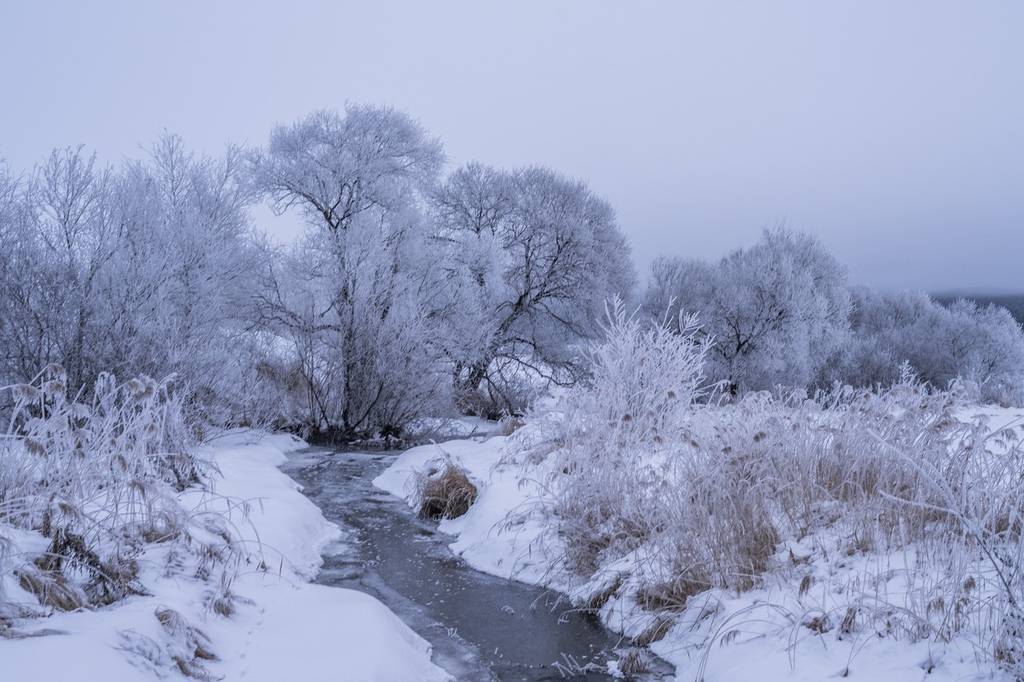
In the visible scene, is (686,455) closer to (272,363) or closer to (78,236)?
(78,236)

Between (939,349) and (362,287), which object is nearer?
(362,287)

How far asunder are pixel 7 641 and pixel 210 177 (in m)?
15.4

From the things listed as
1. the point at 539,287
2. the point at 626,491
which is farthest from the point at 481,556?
the point at 539,287

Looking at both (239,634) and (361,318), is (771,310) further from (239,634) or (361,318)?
(239,634)

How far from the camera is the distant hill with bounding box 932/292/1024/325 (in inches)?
1826

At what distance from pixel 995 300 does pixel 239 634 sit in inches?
2256

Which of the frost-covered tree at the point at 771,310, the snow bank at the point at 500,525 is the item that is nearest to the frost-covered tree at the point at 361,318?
the snow bank at the point at 500,525

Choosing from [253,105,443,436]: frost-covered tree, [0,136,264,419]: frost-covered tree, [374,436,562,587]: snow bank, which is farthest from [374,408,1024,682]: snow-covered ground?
[253,105,443,436]: frost-covered tree

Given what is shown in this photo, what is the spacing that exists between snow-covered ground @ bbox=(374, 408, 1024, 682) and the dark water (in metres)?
0.25

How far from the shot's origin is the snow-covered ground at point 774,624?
3646mm

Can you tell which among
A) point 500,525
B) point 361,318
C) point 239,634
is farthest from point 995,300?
point 239,634

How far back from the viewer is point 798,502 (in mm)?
5797

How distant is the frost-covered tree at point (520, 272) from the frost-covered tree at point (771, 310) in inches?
192

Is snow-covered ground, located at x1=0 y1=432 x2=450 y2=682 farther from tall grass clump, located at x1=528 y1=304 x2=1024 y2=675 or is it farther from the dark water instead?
tall grass clump, located at x1=528 y1=304 x2=1024 y2=675
